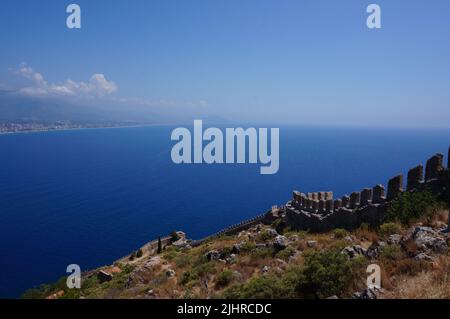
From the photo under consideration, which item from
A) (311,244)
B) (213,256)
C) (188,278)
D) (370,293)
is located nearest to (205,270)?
(188,278)

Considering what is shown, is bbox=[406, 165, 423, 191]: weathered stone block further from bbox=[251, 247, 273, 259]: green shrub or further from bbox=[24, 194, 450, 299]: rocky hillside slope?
bbox=[251, 247, 273, 259]: green shrub

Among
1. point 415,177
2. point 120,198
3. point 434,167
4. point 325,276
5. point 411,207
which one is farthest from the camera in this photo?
point 120,198

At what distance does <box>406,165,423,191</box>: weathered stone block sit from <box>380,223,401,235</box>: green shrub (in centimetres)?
242

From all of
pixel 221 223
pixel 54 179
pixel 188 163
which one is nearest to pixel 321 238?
pixel 221 223

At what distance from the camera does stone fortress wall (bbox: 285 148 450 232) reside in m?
13.9

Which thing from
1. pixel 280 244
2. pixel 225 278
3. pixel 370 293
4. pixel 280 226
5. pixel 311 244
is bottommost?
pixel 280 226

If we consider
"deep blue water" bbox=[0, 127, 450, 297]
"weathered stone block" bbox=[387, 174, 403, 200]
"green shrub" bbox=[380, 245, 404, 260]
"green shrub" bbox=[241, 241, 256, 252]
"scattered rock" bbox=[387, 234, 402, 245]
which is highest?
"weathered stone block" bbox=[387, 174, 403, 200]

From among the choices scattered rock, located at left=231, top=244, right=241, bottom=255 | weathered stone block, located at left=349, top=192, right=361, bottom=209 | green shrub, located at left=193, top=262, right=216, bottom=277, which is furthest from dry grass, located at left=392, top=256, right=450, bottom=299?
scattered rock, located at left=231, top=244, right=241, bottom=255

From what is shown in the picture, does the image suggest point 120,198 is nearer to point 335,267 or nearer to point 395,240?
point 395,240

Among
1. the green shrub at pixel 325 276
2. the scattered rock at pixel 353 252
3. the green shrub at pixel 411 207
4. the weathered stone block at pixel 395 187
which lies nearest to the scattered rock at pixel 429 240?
the scattered rock at pixel 353 252

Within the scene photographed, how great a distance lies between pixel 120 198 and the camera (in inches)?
3659

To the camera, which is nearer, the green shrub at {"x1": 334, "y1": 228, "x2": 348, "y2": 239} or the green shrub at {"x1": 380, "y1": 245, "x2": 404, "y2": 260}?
the green shrub at {"x1": 380, "y1": 245, "x2": 404, "y2": 260}

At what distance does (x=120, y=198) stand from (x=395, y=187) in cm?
8498

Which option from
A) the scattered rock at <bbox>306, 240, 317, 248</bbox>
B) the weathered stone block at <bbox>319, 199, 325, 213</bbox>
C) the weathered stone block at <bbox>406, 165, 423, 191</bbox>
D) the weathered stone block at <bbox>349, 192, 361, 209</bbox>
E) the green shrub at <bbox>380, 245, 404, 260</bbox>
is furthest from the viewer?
the weathered stone block at <bbox>319, 199, 325, 213</bbox>
